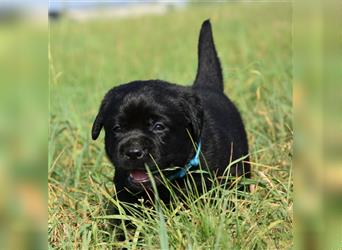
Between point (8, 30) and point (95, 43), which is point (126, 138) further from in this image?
point (95, 43)

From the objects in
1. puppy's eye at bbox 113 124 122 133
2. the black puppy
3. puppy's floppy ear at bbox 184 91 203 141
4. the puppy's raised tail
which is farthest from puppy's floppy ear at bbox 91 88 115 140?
the puppy's raised tail

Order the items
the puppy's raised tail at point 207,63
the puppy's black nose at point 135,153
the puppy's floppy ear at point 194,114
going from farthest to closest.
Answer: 1. the puppy's raised tail at point 207,63
2. the puppy's floppy ear at point 194,114
3. the puppy's black nose at point 135,153

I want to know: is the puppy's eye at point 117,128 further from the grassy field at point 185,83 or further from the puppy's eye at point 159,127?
the grassy field at point 185,83

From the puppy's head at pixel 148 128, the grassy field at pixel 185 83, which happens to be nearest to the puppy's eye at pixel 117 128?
the puppy's head at pixel 148 128

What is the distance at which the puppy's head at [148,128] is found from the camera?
279 centimetres

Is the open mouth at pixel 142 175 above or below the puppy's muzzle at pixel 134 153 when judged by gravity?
below

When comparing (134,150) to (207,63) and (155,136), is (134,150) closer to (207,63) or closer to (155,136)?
(155,136)

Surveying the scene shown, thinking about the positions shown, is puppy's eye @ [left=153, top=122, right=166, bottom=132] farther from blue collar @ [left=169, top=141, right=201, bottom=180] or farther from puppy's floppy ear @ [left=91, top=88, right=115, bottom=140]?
puppy's floppy ear @ [left=91, top=88, right=115, bottom=140]

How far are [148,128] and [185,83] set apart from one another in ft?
9.04

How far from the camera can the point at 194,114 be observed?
3.02 meters

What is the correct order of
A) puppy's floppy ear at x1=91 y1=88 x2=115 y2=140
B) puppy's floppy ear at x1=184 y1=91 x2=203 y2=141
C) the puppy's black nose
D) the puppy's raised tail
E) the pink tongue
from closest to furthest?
the puppy's black nose, the pink tongue, puppy's floppy ear at x1=184 y1=91 x2=203 y2=141, puppy's floppy ear at x1=91 y1=88 x2=115 y2=140, the puppy's raised tail

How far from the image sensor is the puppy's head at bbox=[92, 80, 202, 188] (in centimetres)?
279

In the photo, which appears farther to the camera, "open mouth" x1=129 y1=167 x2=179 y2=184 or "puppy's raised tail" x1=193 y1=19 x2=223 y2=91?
"puppy's raised tail" x1=193 y1=19 x2=223 y2=91

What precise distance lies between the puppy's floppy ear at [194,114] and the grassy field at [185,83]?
1.13 ft
